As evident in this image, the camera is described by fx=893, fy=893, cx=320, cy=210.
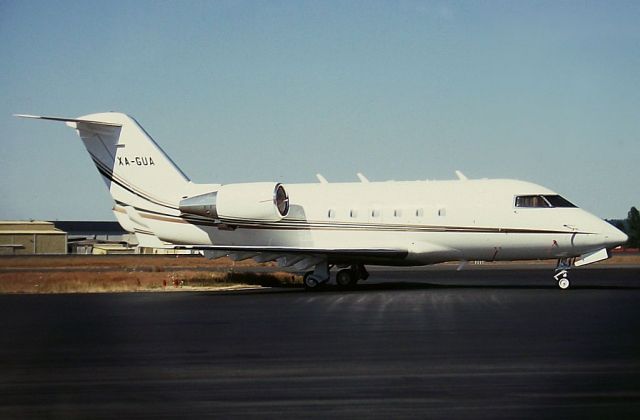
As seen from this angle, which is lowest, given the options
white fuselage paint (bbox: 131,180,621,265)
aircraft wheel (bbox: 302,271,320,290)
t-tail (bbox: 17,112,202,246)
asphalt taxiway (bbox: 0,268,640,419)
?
aircraft wheel (bbox: 302,271,320,290)

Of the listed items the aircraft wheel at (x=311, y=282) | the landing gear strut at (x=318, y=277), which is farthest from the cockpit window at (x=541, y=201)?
the aircraft wheel at (x=311, y=282)

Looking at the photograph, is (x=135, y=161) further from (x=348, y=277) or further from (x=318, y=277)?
(x=348, y=277)

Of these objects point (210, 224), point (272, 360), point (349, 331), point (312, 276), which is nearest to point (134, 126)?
point (210, 224)

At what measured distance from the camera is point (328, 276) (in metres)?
30.0

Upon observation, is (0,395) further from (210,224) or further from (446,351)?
(210,224)

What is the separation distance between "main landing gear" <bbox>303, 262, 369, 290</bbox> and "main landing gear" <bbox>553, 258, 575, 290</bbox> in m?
7.06

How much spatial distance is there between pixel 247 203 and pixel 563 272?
10856 millimetres

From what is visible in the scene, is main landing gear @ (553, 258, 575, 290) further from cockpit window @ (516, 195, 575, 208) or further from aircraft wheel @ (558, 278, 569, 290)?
cockpit window @ (516, 195, 575, 208)

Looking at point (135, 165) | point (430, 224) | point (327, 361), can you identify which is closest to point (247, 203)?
point (135, 165)

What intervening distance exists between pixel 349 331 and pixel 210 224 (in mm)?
17879

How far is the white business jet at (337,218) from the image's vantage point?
28.2 m

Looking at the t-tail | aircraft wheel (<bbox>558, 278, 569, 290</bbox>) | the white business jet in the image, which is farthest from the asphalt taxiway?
the t-tail

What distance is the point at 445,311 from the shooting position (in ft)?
62.3

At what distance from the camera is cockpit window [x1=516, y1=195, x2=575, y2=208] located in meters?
28.3
